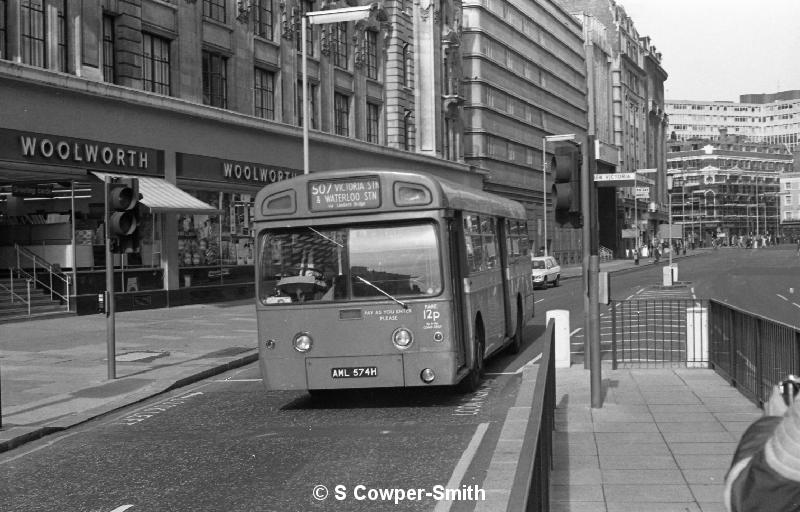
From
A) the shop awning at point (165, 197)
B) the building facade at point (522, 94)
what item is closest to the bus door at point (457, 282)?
the shop awning at point (165, 197)

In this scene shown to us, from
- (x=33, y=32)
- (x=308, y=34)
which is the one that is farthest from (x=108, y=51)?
(x=308, y=34)

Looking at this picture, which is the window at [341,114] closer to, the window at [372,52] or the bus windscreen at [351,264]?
the window at [372,52]

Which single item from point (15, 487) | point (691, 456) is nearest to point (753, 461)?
point (691, 456)

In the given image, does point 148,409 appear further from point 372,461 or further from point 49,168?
point 49,168

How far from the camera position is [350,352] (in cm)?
1091

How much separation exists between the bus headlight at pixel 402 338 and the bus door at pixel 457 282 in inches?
21.4

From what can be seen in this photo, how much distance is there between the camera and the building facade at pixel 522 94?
233 feet

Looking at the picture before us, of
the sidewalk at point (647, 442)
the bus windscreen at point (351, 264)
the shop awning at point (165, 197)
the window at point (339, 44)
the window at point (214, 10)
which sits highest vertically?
the window at point (339, 44)

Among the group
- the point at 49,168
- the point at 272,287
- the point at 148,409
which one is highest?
the point at 49,168

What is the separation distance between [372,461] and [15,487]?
3057 millimetres

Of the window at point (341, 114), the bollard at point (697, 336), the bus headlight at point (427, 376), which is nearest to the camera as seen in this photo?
the bus headlight at point (427, 376)

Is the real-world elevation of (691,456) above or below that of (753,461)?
below

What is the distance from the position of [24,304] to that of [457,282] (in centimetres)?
1730

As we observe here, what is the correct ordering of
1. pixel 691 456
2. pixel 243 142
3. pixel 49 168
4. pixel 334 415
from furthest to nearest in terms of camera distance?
pixel 243 142 → pixel 49 168 → pixel 334 415 → pixel 691 456
